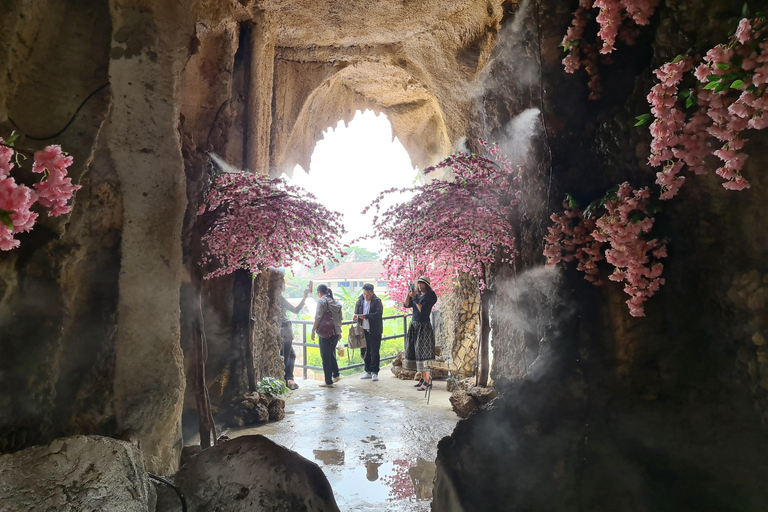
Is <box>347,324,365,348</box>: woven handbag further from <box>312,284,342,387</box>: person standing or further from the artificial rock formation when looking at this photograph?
the artificial rock formation

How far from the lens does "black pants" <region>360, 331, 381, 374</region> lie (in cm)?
814

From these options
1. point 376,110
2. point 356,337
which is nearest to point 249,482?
point 356,337

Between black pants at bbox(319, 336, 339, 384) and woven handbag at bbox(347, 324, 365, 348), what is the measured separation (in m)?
0.30

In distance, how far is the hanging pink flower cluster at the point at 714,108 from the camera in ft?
6.26

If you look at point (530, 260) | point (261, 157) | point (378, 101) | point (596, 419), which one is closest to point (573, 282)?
point (596, 419)

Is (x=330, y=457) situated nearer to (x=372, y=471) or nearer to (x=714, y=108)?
(x=372, y=471)

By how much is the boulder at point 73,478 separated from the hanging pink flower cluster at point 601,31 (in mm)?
3073

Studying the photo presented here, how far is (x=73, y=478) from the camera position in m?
1.95

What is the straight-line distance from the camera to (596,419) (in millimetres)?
2686

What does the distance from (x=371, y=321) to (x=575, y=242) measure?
17.9 feet

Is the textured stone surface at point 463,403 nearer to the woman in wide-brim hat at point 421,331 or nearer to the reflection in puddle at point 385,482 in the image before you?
the woman in wide-brim hat at point 421,331

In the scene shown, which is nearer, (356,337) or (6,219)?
(6,219)

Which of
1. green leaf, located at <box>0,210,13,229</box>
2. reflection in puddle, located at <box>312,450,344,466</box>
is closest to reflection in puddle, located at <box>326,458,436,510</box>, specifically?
reflection in puddle, located at <box>312,450,344,466</box>

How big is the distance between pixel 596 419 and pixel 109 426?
2647 mm
